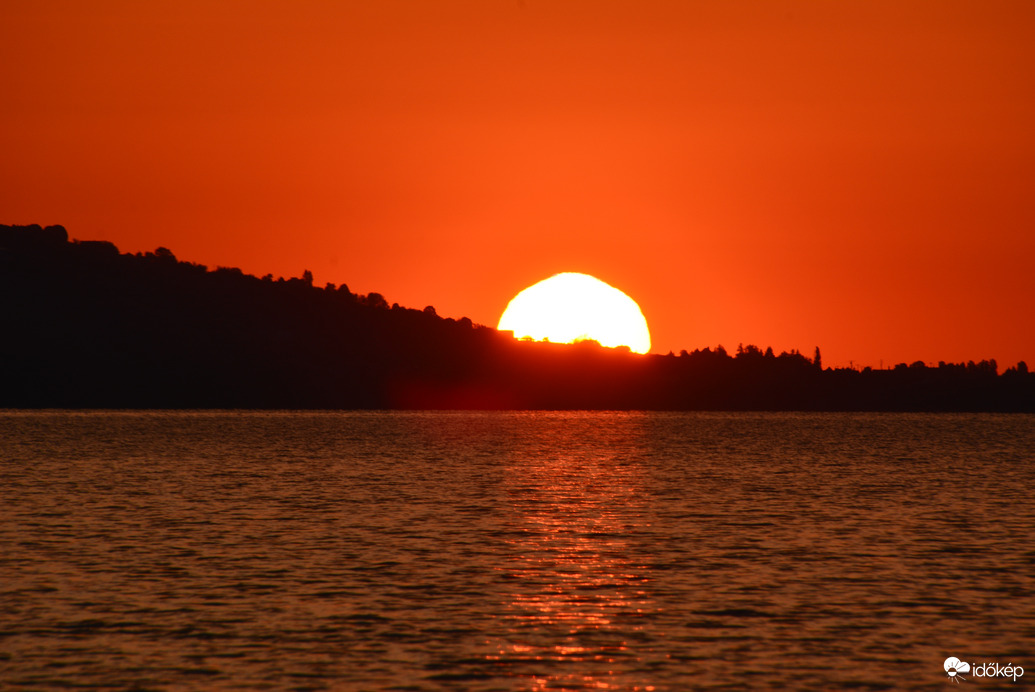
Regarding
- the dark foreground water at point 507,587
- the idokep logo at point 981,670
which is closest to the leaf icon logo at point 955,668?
the idokep logo at point 981,670

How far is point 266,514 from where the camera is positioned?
7394 cm

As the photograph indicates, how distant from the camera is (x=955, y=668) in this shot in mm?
32469

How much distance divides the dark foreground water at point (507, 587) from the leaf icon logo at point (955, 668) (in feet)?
0.90

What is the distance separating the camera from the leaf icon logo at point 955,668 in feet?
104

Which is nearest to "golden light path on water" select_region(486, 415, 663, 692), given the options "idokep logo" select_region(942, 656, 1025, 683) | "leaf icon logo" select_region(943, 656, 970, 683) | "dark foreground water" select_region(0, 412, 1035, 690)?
"dark foreground water" select_region(0, 412, 1035, 690)

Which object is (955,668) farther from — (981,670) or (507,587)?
(507,587)

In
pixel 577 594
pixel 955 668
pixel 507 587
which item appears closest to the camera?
pixel 955 668

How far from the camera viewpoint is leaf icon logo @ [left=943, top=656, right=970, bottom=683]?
104 ft

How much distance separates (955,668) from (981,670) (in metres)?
0.67

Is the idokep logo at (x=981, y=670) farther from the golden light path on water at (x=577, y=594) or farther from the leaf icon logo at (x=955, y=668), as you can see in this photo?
the golden light path on water at (x=577, y=594)

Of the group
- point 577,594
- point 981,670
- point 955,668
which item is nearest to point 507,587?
point 577,594

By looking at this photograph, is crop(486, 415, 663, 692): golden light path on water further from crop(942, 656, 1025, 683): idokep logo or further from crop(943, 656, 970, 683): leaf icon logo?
crop(942, 656, 1025, 683): idokep logo

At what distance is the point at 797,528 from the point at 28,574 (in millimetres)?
39069

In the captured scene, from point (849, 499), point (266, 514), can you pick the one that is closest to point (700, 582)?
point (266, 514)
